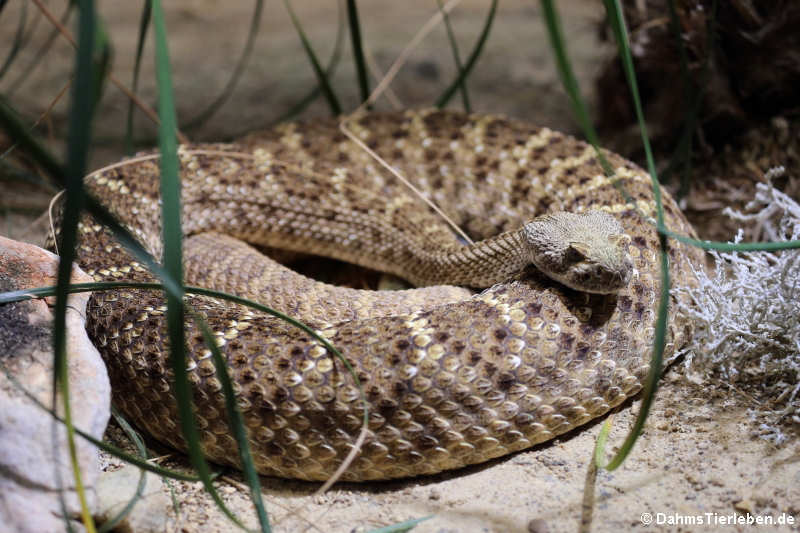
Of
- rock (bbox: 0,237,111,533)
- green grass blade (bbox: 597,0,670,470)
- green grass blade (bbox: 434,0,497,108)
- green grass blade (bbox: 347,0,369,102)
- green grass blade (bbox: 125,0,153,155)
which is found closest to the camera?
green grass blade (bbox: 597,0,670,470)

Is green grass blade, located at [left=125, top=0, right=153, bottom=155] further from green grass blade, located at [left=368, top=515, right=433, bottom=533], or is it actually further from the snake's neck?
green grass blade, located at [left=368, top=515, right=433, bottom=533]

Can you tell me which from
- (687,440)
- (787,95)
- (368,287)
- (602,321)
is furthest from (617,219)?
(787,95)

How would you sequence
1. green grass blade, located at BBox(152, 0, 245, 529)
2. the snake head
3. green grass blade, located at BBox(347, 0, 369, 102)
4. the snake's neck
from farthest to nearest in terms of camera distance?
green grass blade, located at BBox(347, 0, 369, 102), the snake's neck, the snake head, green grass blade, located at BBox(152, 0, 245, 529)

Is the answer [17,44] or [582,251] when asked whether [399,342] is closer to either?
[582,251]

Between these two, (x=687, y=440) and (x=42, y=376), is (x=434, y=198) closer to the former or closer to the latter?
(x=687, y=440)

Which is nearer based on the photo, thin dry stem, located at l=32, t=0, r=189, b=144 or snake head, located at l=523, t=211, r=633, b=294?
snake head, located at l=523, t=211, r=633, b=294

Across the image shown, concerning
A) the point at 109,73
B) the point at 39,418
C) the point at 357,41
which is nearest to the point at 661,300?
the point at 39,418

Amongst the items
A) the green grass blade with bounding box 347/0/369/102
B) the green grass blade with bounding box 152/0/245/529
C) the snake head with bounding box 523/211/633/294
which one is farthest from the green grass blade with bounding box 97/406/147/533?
the green grass blade with bounding box 347/0/369/102
